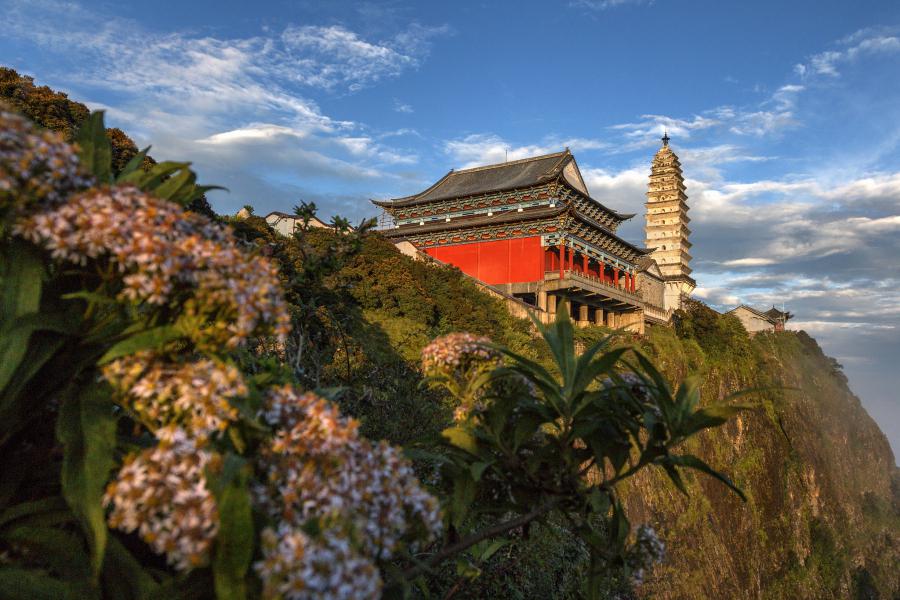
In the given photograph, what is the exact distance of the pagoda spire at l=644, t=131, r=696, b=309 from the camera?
55812 mm

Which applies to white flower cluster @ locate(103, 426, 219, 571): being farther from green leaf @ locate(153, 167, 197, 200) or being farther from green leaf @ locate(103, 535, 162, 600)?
green leaf @ locate(153, 167, 197, 200)

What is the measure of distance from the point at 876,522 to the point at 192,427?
42.4m

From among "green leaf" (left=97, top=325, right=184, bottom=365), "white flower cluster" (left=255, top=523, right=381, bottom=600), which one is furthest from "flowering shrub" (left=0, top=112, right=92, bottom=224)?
"white flower cluster" (left=255, top=523, right=381, bottom=600)

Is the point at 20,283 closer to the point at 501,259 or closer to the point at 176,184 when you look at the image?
the point at 176,184

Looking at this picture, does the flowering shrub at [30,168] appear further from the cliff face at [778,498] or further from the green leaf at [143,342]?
the cliff face at [778,498]

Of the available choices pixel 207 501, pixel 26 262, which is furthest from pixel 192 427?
pixel 26 262

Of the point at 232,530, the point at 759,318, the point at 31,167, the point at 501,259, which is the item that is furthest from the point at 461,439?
the point at 759,318

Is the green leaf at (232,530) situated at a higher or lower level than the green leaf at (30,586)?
higher

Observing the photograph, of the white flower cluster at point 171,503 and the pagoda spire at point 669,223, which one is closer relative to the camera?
the white flower cluster at point 171,503

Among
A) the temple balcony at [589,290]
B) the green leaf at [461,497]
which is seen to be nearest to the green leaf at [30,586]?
the green leaf at [461,497]

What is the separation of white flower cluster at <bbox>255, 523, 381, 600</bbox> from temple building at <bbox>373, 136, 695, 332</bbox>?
22108 millimetres

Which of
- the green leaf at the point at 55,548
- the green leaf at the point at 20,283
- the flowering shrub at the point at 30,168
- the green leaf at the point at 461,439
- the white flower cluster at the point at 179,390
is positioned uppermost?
the flowering shrub at the point at 30,168

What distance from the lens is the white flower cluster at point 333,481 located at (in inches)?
42.4

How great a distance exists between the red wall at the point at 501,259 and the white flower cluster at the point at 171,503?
1025 inches
